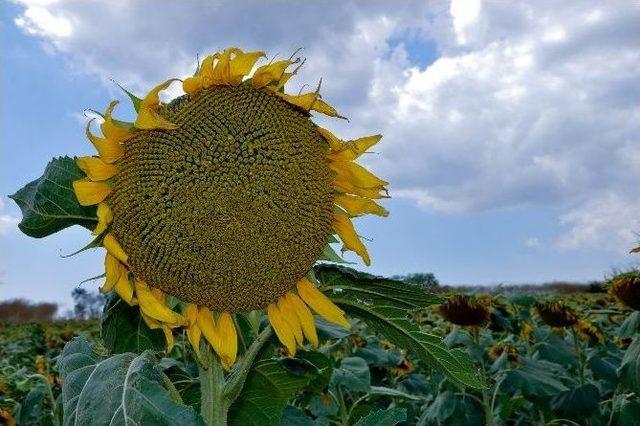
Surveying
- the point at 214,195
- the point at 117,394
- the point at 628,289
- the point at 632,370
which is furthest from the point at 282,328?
the point at 628,289

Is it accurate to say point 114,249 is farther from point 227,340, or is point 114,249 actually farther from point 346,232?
point 346,232

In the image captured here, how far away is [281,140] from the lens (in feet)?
5.10

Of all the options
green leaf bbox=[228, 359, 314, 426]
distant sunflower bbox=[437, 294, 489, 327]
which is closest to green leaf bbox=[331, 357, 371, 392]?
distant sunflower bbox=[437, 294, 489, 327]

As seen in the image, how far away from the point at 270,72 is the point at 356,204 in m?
0.37

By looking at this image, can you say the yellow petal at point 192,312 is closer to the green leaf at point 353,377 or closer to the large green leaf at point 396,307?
the large green leaf at point 396,307

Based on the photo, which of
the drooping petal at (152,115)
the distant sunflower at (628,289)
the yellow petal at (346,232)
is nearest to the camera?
the drooping petal at (152,115)

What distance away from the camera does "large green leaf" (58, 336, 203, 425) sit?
123cm

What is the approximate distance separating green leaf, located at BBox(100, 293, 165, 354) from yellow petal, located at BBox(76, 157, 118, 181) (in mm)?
314

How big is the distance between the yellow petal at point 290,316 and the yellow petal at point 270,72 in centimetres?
50

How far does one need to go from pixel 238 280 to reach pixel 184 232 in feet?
0.50

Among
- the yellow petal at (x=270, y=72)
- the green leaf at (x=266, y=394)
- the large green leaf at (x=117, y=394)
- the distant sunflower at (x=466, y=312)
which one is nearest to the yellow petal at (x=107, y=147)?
the yellow petal at (x=270, y=72)

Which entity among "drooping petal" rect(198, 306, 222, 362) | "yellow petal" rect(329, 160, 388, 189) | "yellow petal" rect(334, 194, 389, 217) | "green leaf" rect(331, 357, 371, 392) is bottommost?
"green leaf" rect(331, 357, 371, 392)

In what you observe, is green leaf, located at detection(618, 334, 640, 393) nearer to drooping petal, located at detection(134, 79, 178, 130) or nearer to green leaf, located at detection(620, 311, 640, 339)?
green leaf, located at detection(620, 311, 640, 339)

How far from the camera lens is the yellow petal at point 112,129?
153 centimetres
